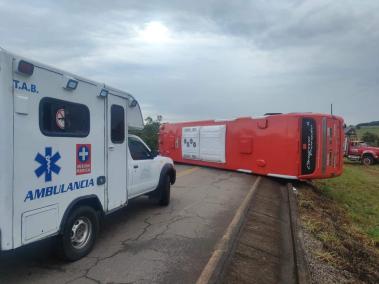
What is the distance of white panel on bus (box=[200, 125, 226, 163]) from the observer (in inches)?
714

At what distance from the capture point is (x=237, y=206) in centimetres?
990

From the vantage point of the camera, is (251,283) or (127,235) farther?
(127,235)

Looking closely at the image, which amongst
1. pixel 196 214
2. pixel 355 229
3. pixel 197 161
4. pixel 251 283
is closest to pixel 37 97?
pixel 251 283

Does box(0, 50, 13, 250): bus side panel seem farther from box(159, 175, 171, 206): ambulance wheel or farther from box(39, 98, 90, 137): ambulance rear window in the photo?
box(159, 175, 171, 206): ambulance wheel

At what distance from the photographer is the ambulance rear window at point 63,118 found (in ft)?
16.0

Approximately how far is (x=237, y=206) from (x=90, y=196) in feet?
16.5

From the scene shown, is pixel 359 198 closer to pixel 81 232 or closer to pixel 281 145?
pixel 281 145

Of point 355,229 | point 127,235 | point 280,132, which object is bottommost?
point 355,229

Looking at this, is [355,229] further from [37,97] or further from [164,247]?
[37,97]

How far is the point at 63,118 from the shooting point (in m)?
5.19

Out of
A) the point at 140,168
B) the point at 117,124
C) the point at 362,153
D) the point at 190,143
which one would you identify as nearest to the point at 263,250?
the point at 140,168

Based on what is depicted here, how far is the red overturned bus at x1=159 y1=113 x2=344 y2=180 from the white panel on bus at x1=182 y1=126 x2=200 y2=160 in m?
1.38

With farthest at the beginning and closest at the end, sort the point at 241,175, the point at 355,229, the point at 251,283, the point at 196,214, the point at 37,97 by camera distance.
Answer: the point at 241,175 → the point at 355,229 → the point at 196,214 → the point at 251,283 → the point at 37,97

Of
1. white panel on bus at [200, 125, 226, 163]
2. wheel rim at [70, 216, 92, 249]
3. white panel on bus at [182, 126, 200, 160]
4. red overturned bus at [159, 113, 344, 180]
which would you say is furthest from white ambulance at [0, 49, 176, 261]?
white panel on bus at [182, 126, 200, 160]
